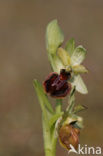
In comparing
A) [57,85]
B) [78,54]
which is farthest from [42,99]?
[78,54]

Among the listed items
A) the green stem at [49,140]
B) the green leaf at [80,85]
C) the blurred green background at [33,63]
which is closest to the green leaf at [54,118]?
the green stem at [49,140]

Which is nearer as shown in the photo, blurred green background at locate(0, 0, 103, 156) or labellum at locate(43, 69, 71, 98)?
labellum at locate(43, 69, 71, 98)

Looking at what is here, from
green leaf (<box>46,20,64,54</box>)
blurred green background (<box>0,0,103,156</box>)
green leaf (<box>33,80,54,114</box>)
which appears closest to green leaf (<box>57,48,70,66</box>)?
green leaf (<box>46,20,64,54</box>)

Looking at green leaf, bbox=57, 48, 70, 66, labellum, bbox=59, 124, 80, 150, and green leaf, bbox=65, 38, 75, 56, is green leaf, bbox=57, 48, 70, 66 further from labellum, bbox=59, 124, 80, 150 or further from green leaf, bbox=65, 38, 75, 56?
labellum, bbox=59, 124, 80, 150

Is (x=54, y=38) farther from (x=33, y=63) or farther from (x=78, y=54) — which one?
(x=33, y=63)

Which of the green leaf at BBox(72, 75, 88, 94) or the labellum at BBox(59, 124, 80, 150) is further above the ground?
the green leaf at BBox(72, 75, 88, 94)

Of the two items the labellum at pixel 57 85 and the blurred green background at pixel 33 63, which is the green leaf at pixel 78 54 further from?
the blurred green background at pixel 33 63
